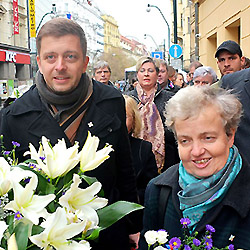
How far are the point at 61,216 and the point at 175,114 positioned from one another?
99cm

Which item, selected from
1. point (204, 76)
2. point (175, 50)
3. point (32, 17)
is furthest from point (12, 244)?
point (32, 17)

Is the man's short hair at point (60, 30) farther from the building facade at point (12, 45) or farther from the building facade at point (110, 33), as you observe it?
the building facade at point (110, 33)

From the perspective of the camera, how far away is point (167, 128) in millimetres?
2424

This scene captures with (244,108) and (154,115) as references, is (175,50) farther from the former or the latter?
(244,108)

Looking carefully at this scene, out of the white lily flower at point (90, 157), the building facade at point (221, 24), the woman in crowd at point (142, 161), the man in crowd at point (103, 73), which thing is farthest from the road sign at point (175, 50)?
the white lily flower at point (90, 157)

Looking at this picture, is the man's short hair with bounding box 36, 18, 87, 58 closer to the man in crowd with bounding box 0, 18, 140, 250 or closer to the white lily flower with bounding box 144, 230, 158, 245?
the man in crowd with bounding box 0, 18, 140, 250

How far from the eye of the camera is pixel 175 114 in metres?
1.92

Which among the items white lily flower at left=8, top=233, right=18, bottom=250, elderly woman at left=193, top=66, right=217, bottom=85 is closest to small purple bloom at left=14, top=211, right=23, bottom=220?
white lily flower at left=8, top=233, right=18, bottom=250

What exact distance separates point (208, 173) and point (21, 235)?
977mm

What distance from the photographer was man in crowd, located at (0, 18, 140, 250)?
2193mm

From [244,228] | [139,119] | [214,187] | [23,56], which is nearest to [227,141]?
[214,187]

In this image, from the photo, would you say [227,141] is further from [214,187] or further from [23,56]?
[23,56]

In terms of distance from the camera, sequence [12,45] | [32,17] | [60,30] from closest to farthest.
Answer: [60,30] < [12,45] < [32,17]

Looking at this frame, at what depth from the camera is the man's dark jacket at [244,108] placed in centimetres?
286
